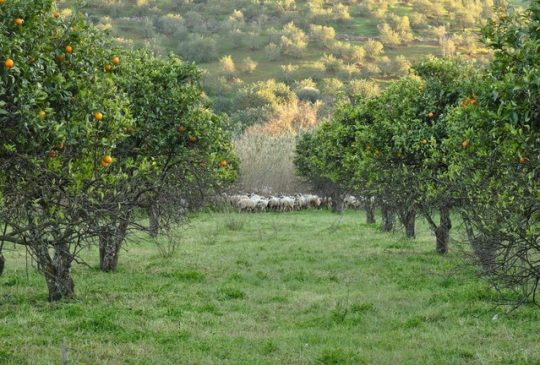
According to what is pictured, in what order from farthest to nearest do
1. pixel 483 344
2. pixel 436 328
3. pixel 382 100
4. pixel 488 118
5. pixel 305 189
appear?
pixel 305 189 < pixel 382 100 < pixel 436 328 < pixel 483 344 < pixel 488 118

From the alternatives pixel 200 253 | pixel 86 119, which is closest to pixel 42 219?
pixel 86 119

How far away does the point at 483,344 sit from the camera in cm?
1125

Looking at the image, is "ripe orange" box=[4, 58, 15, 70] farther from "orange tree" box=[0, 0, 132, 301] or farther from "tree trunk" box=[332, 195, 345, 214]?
"tree trunk" box=[332, 195, 345, 214]

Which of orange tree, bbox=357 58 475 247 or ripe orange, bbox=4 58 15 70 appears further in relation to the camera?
orange tree, bbox=357 58 475 247

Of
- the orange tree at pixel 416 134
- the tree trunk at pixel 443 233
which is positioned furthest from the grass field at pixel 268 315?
the orange tree at pixel 416 134

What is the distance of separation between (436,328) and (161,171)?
7645 millimetres

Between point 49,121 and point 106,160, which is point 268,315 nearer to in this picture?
point 106,160

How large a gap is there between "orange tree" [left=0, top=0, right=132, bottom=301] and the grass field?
7.59ft

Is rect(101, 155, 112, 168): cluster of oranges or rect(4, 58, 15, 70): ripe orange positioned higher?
rect(4, 58, 15, 70): ripe orange

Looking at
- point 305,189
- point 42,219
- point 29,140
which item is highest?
point 29,140

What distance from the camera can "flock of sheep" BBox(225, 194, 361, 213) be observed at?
157ft

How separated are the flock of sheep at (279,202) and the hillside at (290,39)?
127ft

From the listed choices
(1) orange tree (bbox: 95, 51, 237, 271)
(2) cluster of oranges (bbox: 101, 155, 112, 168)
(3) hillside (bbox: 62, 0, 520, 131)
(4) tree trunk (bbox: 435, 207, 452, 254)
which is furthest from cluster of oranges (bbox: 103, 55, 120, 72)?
(3) hillside (bbox: 62, 0, 520, 131)

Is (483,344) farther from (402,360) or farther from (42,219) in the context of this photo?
(42,219)
